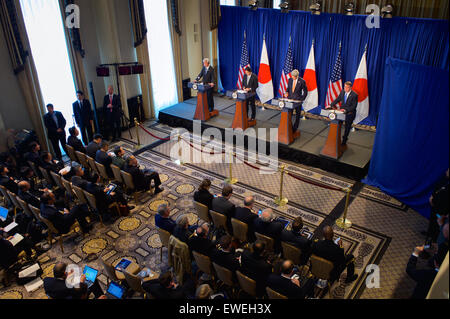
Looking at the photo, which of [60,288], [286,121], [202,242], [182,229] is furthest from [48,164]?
[286,121]

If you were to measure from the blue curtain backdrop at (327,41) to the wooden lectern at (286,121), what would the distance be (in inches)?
90.5

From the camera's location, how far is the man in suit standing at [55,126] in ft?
28.3

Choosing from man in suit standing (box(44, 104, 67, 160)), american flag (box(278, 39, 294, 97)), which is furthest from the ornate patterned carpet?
american flag (box(278, 39, 294, 97))

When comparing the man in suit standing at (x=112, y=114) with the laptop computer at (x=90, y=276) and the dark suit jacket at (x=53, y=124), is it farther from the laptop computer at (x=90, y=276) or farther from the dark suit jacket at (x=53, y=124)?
the laptop computer at (x=90, y=276)

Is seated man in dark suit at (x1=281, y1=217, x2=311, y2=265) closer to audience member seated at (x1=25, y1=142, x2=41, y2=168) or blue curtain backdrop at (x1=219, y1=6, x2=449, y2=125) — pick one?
blue curtain backdrop at (x1=219, y1=6, x2=449, y2=125)

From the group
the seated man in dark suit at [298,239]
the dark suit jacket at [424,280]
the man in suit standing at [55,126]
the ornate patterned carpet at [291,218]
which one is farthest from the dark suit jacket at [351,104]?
the man in suit standing at [55,126]

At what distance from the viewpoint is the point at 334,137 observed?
8.23 metres

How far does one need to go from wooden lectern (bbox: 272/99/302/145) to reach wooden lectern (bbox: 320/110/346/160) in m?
0.82

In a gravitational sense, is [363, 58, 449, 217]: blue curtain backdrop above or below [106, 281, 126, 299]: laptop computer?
above

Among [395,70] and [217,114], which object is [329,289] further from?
[217,114]

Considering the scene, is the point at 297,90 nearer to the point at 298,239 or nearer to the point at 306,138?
the point at 306,138

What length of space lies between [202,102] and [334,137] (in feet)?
13.3

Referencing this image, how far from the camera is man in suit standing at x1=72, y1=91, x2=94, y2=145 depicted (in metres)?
9.11
